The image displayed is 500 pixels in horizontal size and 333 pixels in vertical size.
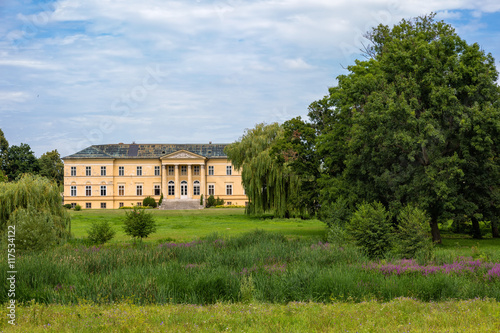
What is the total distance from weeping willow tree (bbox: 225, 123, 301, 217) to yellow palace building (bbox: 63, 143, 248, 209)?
30.4 meters

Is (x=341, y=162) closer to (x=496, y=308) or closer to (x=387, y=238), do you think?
(x=387, y=238)

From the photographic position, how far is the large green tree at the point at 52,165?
278ft

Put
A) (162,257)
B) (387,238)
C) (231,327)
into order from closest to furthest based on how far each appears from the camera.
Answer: (231,327) < (162,257) < (387,238)

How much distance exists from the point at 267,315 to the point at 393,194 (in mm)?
16232

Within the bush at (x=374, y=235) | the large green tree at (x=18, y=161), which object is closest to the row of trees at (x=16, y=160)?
the large green tree at (x=18, y=161)

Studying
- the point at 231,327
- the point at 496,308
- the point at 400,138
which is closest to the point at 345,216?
the point at 400,138

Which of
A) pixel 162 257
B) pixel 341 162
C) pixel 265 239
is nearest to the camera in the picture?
pixel 162 257

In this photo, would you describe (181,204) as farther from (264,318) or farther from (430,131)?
(264,318)

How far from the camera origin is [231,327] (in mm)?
7246

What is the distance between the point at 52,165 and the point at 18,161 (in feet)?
33.4

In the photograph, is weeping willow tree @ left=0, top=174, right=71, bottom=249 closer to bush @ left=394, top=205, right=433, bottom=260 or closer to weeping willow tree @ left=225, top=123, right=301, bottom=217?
bush @ left=394, top=205, right=433, bottom=260

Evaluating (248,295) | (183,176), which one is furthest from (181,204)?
(248,295)

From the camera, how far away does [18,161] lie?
255 ft

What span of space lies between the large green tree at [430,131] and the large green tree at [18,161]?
6689 cm
